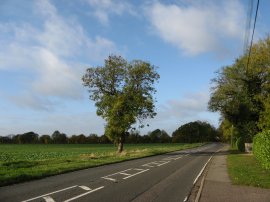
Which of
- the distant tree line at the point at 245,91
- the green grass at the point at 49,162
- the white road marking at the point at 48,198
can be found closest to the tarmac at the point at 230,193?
the white road marking at the point at 48,198

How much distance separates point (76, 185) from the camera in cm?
1597

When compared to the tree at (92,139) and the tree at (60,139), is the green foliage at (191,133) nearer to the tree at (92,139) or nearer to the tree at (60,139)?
the tree at (92,139)

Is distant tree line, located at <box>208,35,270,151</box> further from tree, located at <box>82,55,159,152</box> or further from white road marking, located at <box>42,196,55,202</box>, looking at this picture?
white road marking, located at <box>42,196,55,202</box>

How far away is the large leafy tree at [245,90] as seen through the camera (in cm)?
5128

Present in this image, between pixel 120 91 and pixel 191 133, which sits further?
pixel 191 133

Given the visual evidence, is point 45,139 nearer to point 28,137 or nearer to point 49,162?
point 28,137

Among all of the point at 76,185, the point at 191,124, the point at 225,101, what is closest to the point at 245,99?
the point at 225,101

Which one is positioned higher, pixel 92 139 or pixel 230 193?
pixel 92 139

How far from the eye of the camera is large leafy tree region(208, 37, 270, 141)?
51281 mm

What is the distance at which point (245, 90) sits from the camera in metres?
54.4

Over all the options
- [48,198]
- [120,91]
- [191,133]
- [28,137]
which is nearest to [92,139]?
[28,137]

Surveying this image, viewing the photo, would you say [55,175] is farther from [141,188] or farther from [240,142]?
[240,142]

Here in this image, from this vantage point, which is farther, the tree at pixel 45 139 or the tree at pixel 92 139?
the tree at pixel 45 139

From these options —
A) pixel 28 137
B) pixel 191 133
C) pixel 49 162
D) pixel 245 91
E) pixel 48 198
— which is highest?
pixel 191 133
